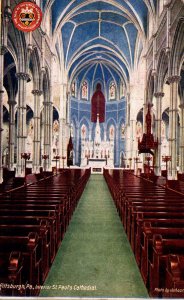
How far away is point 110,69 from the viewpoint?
3609 centimetres

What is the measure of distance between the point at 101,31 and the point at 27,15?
1958cm

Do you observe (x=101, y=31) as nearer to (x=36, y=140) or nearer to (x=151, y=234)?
(x=36, y=140)

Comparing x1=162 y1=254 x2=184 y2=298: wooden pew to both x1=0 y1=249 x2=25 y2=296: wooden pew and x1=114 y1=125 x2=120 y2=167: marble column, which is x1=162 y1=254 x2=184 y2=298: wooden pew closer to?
x1=0 y1=249 x2=25 y2=296: wooden pew

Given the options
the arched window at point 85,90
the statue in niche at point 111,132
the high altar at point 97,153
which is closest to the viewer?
the high altar at point 97,153

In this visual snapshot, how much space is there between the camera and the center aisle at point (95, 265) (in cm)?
340

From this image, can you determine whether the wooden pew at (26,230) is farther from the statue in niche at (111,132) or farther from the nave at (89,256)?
the statue in niche at (111,132)

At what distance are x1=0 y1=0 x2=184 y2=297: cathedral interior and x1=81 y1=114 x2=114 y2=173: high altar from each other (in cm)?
12

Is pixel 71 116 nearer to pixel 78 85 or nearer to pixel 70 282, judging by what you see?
pixel 78 85

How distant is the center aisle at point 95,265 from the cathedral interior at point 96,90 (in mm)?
472

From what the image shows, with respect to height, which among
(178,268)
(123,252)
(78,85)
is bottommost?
(123,252)

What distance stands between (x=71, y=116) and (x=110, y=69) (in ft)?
25.9

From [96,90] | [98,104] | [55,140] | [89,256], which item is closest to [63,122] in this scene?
[55,140]

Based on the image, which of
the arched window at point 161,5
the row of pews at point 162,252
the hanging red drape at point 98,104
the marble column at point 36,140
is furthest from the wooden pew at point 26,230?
the hanging red drape at point 98,104

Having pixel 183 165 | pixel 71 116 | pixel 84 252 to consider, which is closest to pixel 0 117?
pixel 84 252
